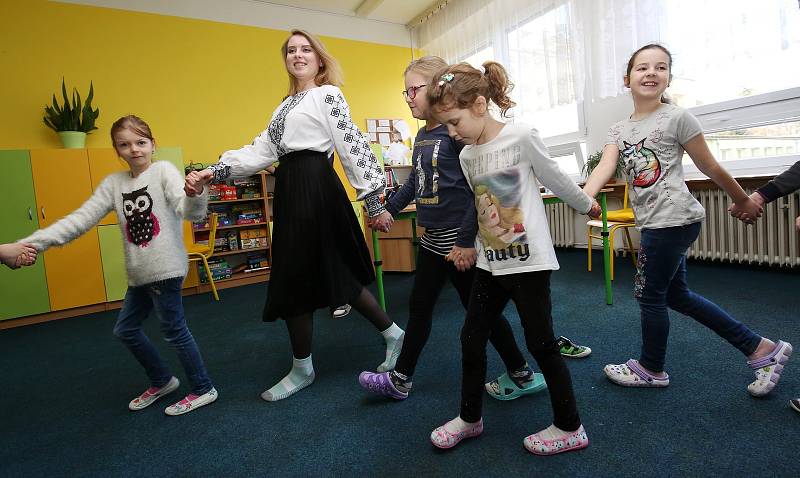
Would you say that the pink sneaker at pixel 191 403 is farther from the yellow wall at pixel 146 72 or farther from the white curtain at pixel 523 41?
the white curtain at pixel 523 41

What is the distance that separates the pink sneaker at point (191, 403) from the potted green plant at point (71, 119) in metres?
3.25

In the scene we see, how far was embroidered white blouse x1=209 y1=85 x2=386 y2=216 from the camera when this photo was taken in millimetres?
1546

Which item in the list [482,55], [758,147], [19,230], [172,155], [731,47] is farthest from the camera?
[482,55]

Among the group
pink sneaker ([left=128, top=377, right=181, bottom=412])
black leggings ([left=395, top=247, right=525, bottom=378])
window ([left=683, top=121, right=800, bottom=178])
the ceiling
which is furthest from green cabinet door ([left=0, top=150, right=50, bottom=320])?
window ([left=683, top=121, right=800, bottom=178])

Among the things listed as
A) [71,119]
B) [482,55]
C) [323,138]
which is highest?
[482,55]

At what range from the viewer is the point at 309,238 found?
5.22ft

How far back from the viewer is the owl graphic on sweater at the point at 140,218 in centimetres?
156

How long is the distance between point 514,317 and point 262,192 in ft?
10.3

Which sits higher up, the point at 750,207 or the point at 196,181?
the point at 196,181

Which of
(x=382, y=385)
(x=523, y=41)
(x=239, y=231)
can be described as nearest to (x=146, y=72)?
(x=239, y=231)

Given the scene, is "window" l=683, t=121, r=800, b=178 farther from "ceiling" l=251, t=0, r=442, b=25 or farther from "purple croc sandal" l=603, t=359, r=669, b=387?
"ceiling" l=251, t=0, r=442, b=25

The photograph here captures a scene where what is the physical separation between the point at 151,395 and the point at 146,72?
3803 millimetres

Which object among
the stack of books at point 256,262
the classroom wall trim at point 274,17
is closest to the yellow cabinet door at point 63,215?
the stack of books at point 256,262

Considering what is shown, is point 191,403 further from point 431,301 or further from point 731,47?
point 731,47
